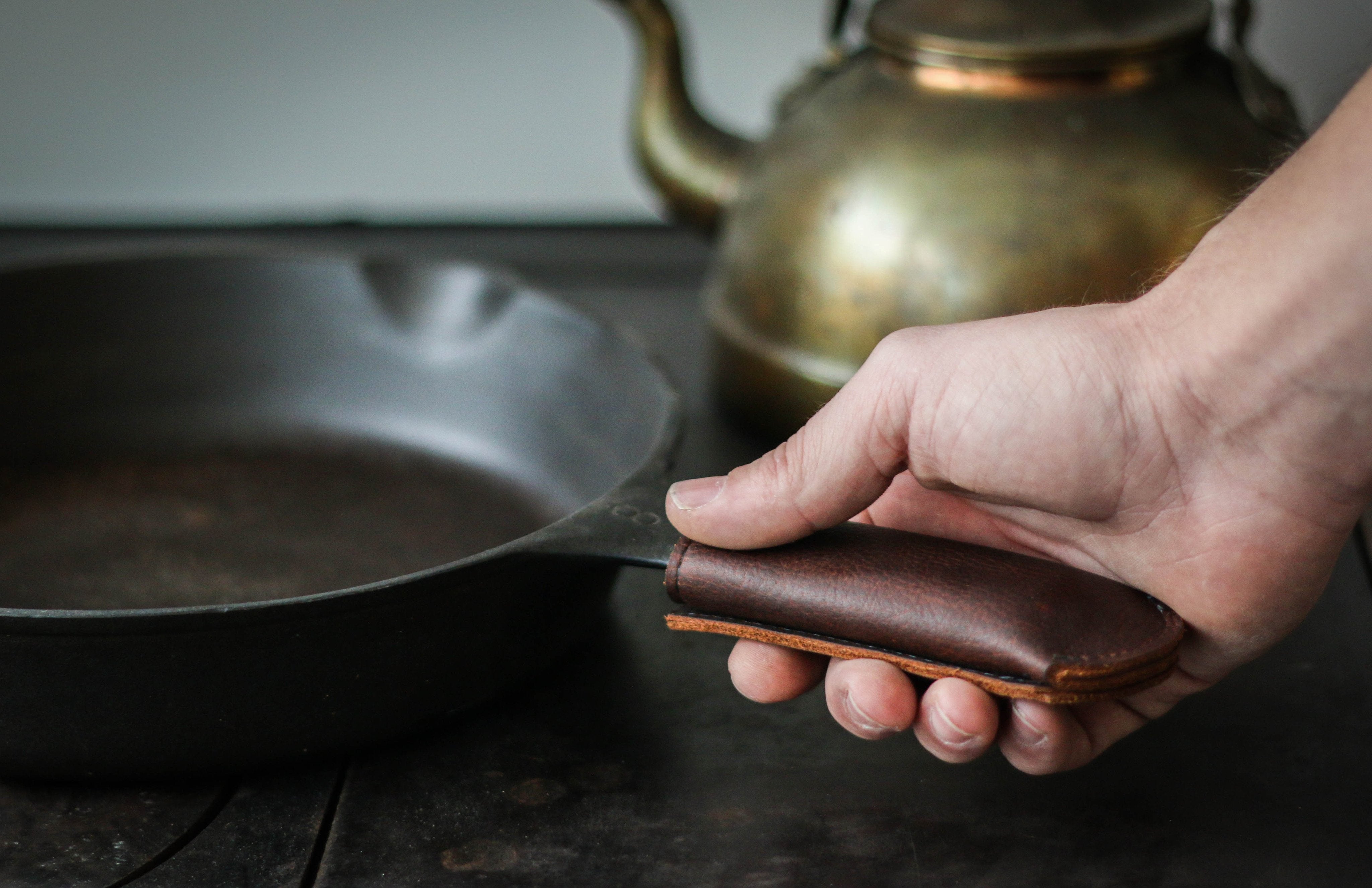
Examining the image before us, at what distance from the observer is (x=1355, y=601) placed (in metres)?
0.65

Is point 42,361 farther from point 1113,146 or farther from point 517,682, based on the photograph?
point 1113,146

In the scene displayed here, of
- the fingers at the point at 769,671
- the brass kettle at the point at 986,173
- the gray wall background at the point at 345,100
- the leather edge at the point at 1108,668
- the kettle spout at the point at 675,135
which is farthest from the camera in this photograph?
the gray wall background at the point at 345,100

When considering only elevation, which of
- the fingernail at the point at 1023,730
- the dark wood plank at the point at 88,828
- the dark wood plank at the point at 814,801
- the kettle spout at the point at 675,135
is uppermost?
the kettle spout at the point at 675,135

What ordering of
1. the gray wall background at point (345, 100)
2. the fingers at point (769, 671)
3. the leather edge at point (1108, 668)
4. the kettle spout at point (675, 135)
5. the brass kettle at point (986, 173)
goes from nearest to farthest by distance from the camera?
the leather edge at point (1108, 668)
the fingers at point (769, 671)
the brass kettle at point (986, 173)
the kettle spout at point (675, 135)
the gray wall background at point (345, 100)

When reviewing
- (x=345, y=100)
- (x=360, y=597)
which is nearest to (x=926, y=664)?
(x=360, y=597)

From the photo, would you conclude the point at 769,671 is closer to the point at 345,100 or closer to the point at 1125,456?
the point at 1125,456

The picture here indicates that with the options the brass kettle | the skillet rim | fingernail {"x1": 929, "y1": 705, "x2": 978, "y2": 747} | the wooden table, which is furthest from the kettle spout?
fingernail {"x1": 929, "y1": 705, "x2": 978, "y2": 747}

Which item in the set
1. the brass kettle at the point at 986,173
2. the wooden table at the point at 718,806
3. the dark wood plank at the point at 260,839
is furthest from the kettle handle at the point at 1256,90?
the dark wood plank at the point at 260,839

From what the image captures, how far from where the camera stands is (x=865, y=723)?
466 millimetres

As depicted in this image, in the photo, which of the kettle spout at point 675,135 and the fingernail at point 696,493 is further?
the kettle spout at point 675,135

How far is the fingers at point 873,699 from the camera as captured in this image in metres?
0.46

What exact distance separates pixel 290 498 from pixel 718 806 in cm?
36

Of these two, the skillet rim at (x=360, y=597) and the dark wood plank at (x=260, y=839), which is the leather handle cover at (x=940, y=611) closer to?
the skillet rim at (x=360, y=597)

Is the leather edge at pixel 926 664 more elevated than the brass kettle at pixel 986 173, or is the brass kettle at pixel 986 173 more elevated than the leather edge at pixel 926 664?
the brass kettle at pixel 986 173
